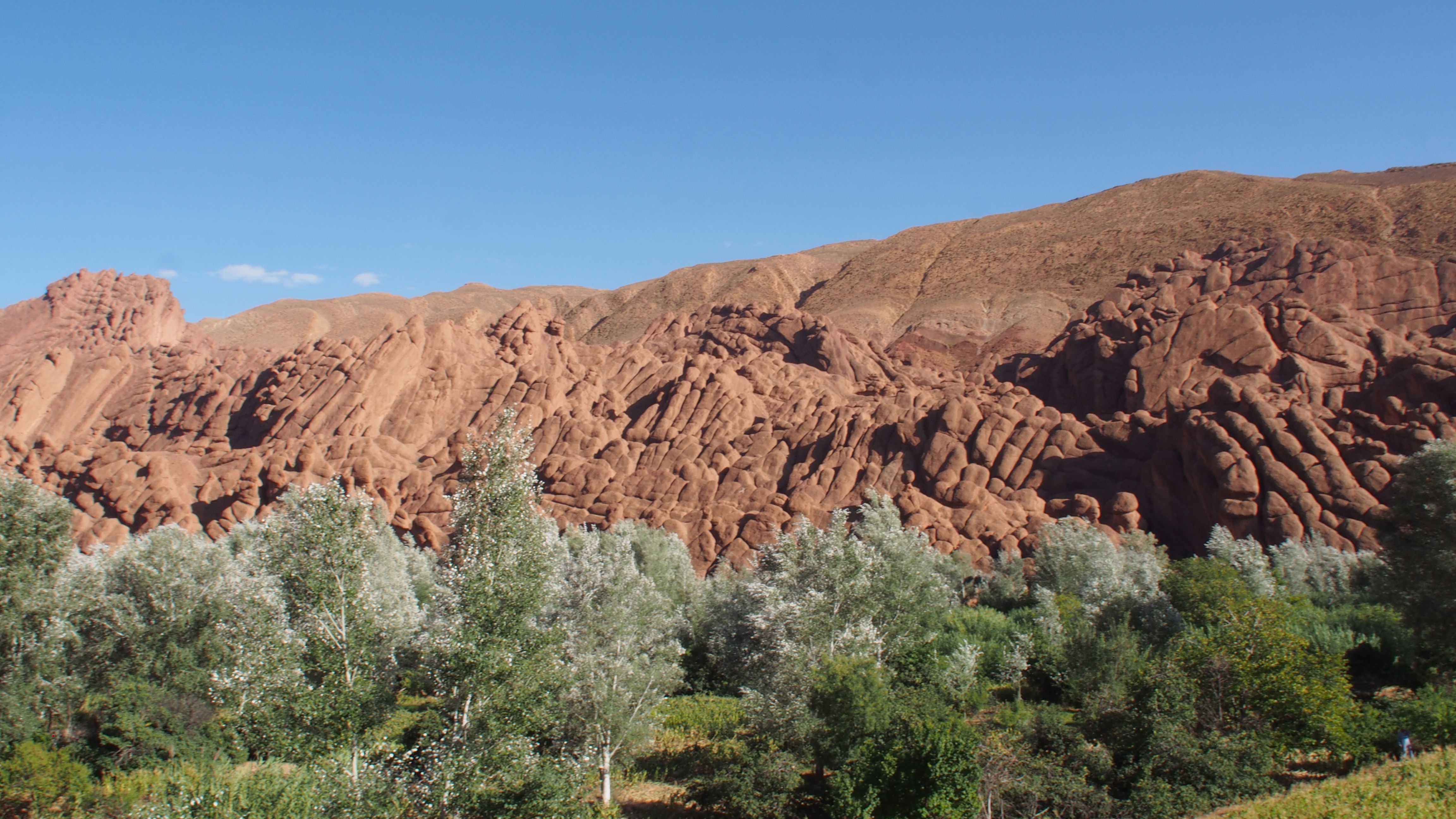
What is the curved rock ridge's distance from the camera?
198 ft

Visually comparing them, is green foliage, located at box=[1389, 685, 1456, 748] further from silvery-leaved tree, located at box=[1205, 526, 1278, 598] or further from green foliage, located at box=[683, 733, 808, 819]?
green foliage, located at box=[683, 733, 808, 819]

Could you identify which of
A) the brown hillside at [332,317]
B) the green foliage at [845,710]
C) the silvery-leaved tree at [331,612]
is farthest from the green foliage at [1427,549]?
the brown hillside at [332,317]

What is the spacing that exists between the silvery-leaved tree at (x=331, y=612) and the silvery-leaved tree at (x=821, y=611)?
9295 mm

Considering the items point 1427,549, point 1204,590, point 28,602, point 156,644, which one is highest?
point 28,602

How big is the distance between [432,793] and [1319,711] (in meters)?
20.2

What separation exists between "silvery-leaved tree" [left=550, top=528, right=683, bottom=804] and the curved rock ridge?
22.1 m

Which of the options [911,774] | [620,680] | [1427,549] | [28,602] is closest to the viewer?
[911,774]

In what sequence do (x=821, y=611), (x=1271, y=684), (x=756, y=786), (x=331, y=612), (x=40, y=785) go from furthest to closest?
(x=821, y=611)
(x=40, y=785)
(x=1271, y=684)
(x=756, y=786)
(x=331, y=612)

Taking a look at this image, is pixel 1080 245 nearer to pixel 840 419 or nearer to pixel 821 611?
pixel 840 419

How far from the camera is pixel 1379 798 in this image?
1817cm

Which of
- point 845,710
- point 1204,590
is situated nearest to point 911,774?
point 845,710

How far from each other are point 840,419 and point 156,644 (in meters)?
56.5

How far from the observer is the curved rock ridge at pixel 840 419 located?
6034 cm

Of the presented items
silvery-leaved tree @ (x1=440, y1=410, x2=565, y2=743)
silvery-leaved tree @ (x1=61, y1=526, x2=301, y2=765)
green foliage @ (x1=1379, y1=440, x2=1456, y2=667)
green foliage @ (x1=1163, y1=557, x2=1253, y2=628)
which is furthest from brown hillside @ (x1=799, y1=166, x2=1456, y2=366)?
silvery-leaved tree @ (x1=440, y1=410, x2=565, y2=743)
